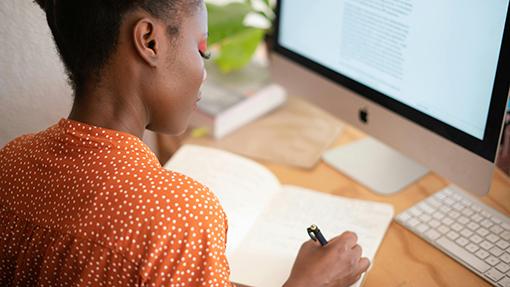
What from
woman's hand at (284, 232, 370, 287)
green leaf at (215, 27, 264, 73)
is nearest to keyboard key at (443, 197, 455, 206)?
woman's hand at (284, 232, 370, 287)

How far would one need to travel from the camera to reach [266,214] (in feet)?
3.20

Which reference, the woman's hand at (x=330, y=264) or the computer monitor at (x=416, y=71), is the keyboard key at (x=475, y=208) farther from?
the woman's hand at (x=330, y=264)

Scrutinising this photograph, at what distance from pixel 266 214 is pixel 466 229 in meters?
0.31

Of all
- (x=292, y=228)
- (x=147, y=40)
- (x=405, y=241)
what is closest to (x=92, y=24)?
(x=147, y=40)

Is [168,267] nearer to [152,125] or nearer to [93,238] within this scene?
[93,238]

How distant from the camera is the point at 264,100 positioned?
1274 millimetres

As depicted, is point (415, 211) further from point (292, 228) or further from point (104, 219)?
point (104, 219)

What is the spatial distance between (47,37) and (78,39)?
29cm

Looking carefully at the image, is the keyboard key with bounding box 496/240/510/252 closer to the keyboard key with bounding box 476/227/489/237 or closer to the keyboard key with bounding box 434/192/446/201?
the keyboard key with bounding box 476/227/489/237

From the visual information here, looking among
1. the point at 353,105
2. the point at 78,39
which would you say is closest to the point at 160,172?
the point at 78,39

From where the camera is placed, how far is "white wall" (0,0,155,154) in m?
0.93

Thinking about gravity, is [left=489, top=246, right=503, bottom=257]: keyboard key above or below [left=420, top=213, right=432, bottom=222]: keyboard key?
above

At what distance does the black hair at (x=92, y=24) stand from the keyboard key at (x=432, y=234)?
49 centimetres

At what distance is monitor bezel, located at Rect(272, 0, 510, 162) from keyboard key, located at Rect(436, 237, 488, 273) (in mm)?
141
